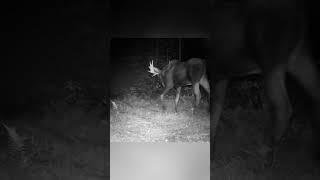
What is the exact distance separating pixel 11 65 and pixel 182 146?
1930 millimetres

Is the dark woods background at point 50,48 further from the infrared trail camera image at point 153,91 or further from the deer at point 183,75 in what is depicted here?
the deer at point 183,75

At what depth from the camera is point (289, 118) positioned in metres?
4.97

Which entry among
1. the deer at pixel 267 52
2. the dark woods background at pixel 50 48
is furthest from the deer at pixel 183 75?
the dark woods background at pixel 50 48

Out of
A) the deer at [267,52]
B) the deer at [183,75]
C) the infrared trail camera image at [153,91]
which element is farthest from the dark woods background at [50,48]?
the deer at [267,52]

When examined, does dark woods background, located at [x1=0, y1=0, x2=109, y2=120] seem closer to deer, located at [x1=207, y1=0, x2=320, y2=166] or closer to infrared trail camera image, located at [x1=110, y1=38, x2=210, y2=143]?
infrared trail camera image, located at [x1=110, y1=38, x2=210, y2=143]

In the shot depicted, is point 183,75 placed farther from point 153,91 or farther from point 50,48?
point 50,48

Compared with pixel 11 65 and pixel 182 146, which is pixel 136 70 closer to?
pixel 182 146

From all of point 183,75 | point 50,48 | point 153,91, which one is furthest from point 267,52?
point 50,48

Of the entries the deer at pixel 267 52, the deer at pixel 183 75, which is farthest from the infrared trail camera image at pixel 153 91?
the deer at pixel 267 52

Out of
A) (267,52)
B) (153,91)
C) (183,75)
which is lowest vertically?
(153,91)

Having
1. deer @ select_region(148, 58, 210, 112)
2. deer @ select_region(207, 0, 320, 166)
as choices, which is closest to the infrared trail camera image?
deer @ select_region(148, 58, 210, 112)

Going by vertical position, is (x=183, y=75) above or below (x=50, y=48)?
below

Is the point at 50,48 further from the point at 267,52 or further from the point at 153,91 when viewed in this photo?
the point at 267,52

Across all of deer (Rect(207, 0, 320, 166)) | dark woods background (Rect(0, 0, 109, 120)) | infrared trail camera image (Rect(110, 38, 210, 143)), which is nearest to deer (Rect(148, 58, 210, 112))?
infrared trail camera image (Rect(110, 38, 210, 143))
